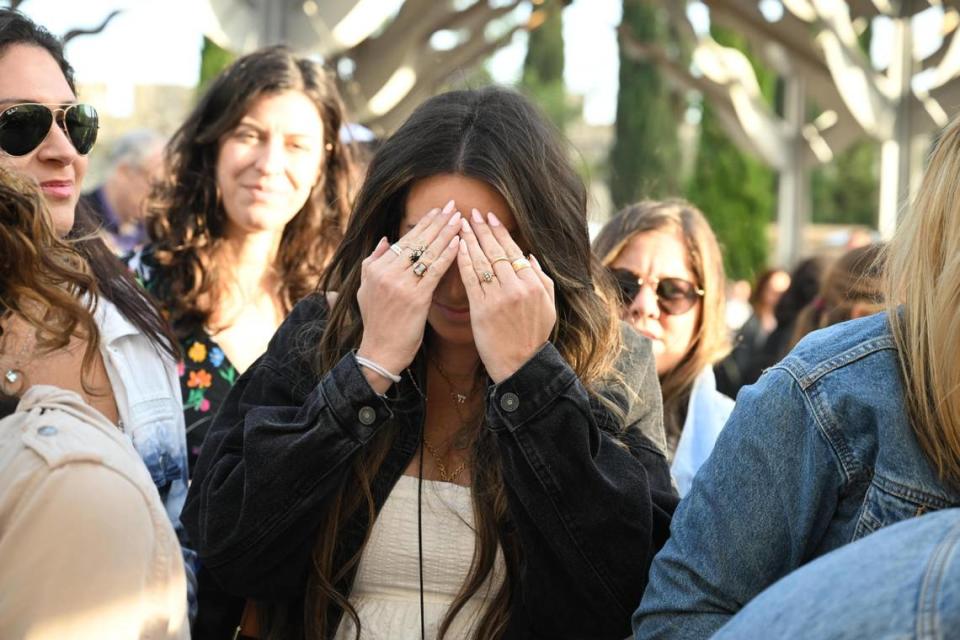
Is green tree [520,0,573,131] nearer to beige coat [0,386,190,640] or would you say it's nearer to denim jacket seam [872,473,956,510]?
denim jacket seam [872,473,956,510]

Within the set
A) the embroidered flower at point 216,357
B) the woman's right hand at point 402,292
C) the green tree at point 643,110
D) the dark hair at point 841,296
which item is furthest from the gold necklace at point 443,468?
the green tree at point 643,110

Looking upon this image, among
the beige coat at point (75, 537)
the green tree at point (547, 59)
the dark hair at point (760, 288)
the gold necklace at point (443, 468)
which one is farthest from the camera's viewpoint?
the green tree at point (547, 59)

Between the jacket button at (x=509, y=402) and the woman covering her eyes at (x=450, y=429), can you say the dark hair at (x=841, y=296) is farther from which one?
the jacket button at (x=509, y=402)

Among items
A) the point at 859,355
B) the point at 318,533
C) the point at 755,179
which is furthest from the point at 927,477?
the point at 755,179

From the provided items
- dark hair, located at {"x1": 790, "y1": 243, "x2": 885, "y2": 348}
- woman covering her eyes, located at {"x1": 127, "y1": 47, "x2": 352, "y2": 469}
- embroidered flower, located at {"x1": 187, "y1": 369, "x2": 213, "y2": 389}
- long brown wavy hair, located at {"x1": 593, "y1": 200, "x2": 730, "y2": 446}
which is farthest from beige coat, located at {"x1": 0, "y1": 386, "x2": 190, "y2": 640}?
dark hair, located at {"x1": 790, "y1": 243, "x2": 885, "y2": 348}

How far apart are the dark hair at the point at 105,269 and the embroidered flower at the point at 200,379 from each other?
0.39m

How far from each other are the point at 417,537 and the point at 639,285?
1.31 metres

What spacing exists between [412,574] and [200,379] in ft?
4.10

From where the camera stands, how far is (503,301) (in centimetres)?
221

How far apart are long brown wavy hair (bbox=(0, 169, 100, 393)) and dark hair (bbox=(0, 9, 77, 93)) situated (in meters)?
1.06

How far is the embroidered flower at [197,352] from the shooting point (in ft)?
11.0

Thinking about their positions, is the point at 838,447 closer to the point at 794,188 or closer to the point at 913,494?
the point at 913,494

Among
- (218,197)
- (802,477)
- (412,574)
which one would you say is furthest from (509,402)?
(218,197)

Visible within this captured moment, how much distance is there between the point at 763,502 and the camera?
70.8 inches
